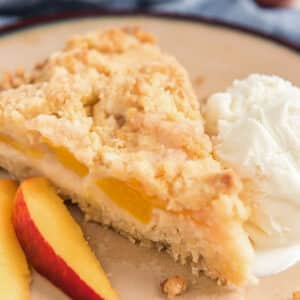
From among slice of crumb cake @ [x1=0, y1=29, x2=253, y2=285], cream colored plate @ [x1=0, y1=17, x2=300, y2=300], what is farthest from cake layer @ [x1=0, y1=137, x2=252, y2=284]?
cream colored plate @ [x1=0, y1=17, x2=300, y2=300]

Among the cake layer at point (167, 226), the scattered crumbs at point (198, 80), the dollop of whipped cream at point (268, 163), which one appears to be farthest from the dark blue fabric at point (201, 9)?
the cake layer at point (167, 226)

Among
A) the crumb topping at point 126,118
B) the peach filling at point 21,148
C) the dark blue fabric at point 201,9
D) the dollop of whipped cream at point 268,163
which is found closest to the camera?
the crumb topping at point 126,118

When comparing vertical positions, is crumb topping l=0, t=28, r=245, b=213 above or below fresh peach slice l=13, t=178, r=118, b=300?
above

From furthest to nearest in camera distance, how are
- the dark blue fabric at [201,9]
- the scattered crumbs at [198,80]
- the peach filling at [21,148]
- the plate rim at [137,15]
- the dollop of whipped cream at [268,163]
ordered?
the dark blue fabric at [201,9] < the plate rim at [137,15] < the scattered crumbs at [198,80] < the peach filling at [21,148] < the dollop of whipped cream at [268,163]

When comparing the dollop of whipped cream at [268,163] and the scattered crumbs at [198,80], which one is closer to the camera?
the dollop of whipped cream at [268,163]

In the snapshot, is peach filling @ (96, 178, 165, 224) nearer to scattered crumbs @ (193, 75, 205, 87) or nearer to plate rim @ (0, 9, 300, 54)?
scattered crumbs @ (193, 75, 205, 87)

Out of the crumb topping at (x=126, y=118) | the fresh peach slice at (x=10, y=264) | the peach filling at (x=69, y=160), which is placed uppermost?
the crumb topping at (x=126, y=118)

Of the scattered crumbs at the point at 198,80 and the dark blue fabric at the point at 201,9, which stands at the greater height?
the dark blue fabric at the point at 201,9

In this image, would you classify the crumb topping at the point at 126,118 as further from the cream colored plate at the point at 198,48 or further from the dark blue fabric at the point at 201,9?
the dark blue fabric at the point at 201,9
